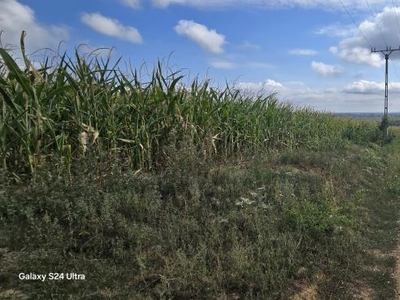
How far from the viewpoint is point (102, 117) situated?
588 centimetres

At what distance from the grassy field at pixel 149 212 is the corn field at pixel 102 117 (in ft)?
0.07

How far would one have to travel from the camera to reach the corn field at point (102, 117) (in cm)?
488

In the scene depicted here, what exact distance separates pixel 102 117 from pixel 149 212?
1972 mm

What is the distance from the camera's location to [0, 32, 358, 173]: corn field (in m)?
4.88

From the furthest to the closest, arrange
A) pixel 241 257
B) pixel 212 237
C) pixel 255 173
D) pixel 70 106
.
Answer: pixel 255 173
pixel 70 106
pixel 212 237
pixel 241 257

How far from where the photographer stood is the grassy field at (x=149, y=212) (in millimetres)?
3711

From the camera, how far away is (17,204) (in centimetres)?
416

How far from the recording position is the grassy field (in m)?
3.71

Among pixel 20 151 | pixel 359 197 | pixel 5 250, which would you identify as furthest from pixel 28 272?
pixel 359 197

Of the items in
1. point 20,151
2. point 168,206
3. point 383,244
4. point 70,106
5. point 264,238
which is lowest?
point 383,244

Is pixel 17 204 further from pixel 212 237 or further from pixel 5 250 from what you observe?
pixel 212 237

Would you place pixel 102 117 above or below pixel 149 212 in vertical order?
above

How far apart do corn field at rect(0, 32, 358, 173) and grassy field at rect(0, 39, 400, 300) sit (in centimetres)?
2

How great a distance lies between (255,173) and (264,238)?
2.80 metres
